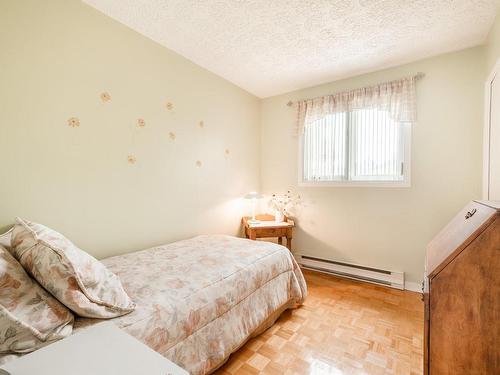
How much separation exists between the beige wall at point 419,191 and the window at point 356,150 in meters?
0.11

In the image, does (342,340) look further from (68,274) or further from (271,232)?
(68,274)

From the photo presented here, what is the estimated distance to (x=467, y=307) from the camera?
3.52 ft

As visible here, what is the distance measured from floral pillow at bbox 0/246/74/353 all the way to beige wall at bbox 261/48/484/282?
9.48 feet

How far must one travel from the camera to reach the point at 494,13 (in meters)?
1.91

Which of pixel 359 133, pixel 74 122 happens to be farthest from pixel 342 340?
pixel 74 122

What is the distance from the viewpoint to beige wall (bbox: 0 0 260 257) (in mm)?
1555

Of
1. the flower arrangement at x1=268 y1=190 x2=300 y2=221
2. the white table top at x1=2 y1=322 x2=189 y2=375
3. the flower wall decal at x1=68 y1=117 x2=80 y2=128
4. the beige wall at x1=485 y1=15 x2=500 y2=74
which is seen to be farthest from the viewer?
the flower arrangement at x1=268 y1=190 x2=300 y2=221

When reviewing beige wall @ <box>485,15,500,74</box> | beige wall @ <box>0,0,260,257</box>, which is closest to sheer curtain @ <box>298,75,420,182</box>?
beige wall @ <box>485,15,500,74</box>

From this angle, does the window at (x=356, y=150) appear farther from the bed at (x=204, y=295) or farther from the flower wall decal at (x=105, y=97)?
the flower wall decal at (x=105, y=97)

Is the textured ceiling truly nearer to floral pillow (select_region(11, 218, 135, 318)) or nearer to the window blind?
the window blind

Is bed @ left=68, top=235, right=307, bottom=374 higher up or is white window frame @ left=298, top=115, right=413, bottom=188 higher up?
white window frame @ left=298, top=115, right=413, bottom=188

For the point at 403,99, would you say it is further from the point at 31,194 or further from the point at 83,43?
the point at 31,194

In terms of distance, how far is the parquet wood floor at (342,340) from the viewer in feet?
5.11

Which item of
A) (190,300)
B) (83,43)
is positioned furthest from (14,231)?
(83,43)
